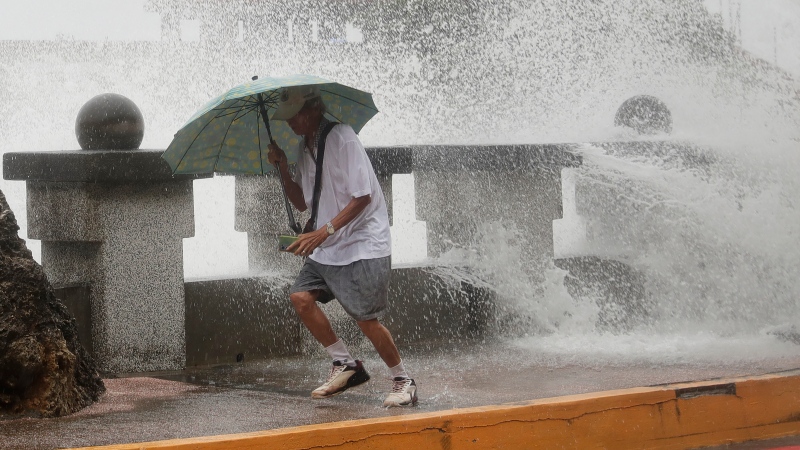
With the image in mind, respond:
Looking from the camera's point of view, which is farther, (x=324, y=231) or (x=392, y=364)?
(x=392, y=364)

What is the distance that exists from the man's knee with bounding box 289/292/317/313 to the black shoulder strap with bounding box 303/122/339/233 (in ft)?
1.08

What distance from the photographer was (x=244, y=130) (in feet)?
18.2

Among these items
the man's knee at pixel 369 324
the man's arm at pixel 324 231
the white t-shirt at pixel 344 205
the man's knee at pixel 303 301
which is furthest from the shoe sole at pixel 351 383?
the man's arm at pixel 324 231

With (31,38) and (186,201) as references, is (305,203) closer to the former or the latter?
(186,201)

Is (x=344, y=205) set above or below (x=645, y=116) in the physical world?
below

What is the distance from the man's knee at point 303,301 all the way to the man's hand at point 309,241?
31 cm

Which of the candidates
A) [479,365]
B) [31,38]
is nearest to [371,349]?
[479,365]

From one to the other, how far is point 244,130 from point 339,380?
143 centimetres

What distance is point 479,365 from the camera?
6.80 metres

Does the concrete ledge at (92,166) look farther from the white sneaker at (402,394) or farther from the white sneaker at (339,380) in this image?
the white sneaker at (402,394)

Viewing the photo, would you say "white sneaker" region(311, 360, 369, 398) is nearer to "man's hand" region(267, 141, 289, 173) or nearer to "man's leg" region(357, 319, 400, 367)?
"man's leg" region(357, 319, 400, 367)

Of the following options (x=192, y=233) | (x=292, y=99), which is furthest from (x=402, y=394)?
(x=192, y=233)

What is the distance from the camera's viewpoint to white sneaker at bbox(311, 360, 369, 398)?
535 centimetres

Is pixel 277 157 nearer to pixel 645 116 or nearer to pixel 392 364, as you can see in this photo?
pixel 392 364
